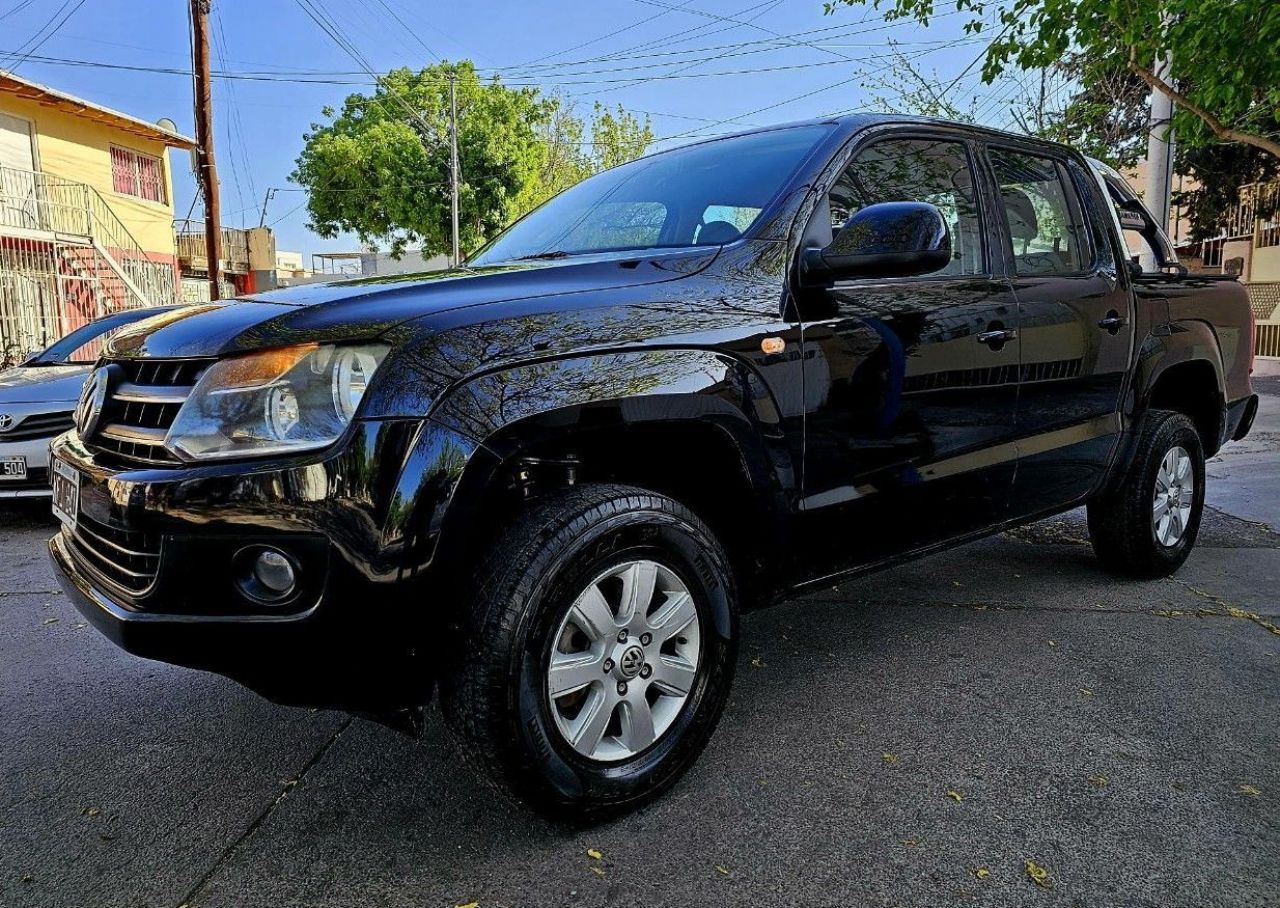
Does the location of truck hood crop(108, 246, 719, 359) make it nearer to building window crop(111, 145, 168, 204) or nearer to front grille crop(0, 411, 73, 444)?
front grille crop(0, 411, 73, 444)

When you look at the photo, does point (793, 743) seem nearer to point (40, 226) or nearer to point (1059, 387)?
point (1059, 387)

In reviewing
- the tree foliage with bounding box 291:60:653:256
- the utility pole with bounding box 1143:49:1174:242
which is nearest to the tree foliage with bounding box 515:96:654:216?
the tree foliage with bounding box 291:60:653:256

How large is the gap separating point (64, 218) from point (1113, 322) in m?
18.4

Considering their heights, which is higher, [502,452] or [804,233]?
[804,233]

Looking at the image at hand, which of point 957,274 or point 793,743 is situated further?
point 957,274

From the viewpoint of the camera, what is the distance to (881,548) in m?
2.94

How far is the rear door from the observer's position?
133 inches

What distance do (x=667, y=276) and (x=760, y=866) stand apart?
57.3 inches

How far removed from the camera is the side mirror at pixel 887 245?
2471 mm

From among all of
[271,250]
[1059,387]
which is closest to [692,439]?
[1059,387]

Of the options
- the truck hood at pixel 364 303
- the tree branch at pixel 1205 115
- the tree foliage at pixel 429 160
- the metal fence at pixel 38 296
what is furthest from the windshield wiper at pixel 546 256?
the tree foliage at pixel 429 160

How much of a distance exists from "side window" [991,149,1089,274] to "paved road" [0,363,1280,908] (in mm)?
1433

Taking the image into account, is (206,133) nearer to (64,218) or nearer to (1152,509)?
(64,218)

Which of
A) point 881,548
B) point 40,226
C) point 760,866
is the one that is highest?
point 40,226
